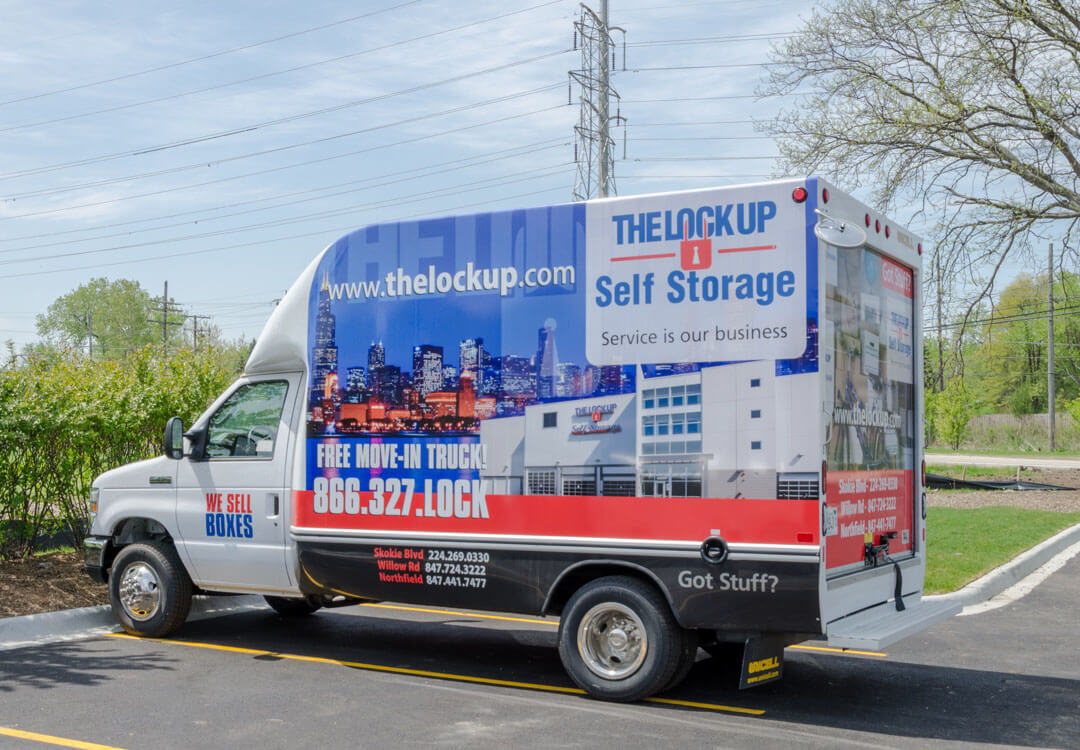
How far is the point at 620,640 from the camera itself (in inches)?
272

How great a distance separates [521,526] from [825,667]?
2.61m

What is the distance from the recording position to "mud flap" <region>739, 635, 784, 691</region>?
6.51m

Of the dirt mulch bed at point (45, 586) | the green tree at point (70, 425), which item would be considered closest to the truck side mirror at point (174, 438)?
the dirt mulch bed at point (45, 586)

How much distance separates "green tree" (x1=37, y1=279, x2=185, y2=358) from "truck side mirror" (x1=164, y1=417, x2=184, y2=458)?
100 meters

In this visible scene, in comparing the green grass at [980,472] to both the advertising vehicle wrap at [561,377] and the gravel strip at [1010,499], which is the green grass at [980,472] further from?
the advertising vehicle wrap at [561,377]

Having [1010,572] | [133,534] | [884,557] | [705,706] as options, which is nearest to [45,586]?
[133,534]

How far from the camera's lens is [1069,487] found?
26219 mm

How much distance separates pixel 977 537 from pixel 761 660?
9828 millimetres

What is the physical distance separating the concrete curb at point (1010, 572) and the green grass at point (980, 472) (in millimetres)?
14933

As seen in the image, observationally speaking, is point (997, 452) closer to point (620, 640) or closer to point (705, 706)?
point (705, 706)

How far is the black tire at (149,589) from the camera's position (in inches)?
343

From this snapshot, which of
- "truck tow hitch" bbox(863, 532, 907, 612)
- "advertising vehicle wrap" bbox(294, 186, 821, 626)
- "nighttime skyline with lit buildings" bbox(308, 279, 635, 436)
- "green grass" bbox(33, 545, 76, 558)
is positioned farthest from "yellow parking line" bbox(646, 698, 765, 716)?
"green grass" bbox(33, 545, 76, 558)

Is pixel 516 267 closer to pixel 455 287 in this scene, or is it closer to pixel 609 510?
pixel 455 287

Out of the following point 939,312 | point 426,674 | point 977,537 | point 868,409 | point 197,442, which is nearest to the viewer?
point 868,409
